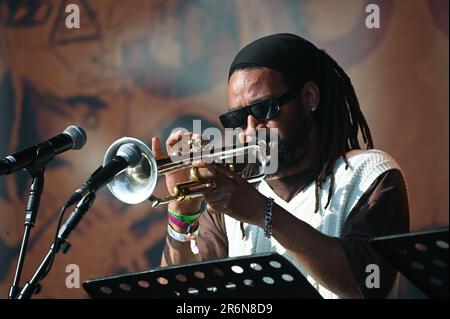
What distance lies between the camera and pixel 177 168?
3.63 metres

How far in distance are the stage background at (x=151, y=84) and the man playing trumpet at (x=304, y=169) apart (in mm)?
1414

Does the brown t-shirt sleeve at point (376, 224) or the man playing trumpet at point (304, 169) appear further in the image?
the man playing trumpet at point (304, 169)

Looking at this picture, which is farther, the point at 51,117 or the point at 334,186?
the point at 51,117

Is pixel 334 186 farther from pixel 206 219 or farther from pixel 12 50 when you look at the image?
pixel 12 50

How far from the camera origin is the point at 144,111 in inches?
249

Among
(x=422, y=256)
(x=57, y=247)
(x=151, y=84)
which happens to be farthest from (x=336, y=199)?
(x=151, y=84)

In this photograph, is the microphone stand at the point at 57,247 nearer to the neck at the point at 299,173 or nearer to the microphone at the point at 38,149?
the microphone at the point at 38,149

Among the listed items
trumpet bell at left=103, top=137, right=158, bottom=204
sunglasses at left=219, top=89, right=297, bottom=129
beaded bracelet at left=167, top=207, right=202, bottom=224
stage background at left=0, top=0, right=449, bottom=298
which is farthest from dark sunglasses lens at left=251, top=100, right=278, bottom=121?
stage background at left=0, top=0, right=449, bottom=298

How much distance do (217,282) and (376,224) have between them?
3.49 feet

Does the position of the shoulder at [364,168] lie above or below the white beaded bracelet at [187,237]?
above

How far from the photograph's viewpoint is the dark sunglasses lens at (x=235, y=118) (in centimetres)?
391

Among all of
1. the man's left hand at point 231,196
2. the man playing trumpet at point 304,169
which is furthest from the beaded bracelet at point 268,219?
the man playing trumpet at point 304,169
